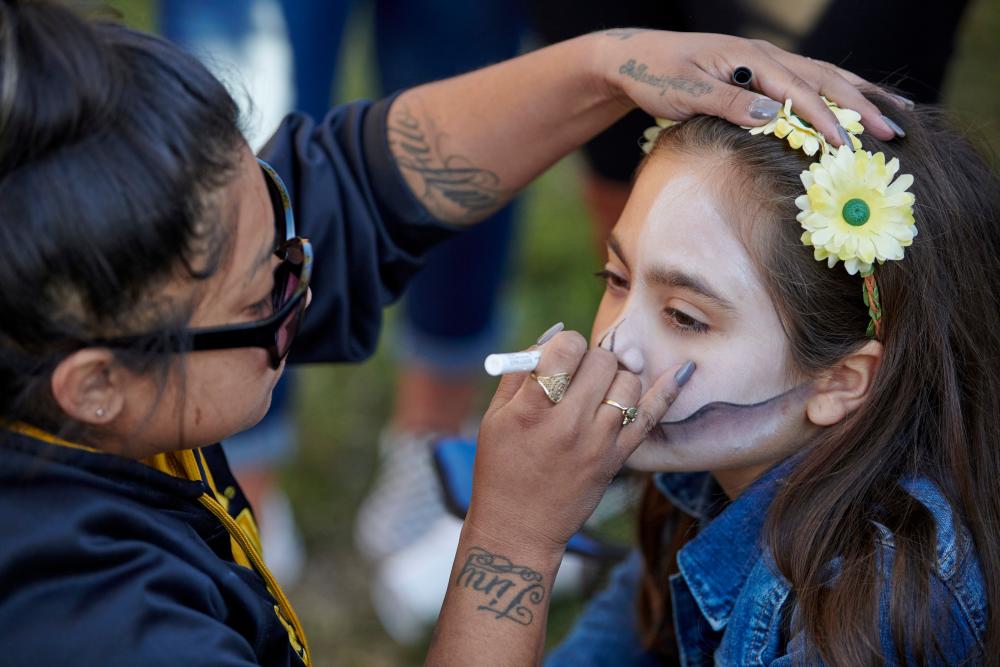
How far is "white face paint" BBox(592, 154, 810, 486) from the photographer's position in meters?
1.58

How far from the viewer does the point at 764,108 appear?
5.09ft

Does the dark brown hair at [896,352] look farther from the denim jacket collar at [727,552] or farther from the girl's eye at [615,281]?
the girl's eye at [615,281]

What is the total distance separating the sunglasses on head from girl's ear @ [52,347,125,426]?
0.06 metres

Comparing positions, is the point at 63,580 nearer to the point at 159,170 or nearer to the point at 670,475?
the point at 159,170

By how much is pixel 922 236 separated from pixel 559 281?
8.04 feet

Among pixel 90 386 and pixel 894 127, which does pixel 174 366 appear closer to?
pixel 90 386

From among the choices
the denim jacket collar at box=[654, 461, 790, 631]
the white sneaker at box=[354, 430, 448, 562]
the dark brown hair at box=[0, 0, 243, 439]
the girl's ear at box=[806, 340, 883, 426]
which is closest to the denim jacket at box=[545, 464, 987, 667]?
the denim jacket collar at box=[654, 461, 790, 631]

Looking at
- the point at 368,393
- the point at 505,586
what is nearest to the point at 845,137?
the point at 505,586

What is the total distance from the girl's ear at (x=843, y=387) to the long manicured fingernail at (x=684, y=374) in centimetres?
20

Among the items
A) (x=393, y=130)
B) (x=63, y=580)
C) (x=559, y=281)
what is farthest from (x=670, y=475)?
(x=559, y=281)

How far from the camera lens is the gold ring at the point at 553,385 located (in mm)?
1423

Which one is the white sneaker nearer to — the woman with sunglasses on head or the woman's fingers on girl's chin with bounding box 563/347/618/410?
the woman with sunglasses on head

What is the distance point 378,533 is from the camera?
9.93 feet

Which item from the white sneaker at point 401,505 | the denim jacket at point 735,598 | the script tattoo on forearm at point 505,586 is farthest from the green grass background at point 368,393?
the script tattoo on forearm at point 505,586
